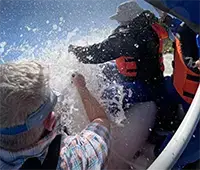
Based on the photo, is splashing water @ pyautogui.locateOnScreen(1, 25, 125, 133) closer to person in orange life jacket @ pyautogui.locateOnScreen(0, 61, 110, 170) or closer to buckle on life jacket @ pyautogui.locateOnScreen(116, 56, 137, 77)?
buckle on life jacket @ pyautogui.locateOnScreen(116, 56, 137, 77)

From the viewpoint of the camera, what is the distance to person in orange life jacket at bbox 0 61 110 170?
1.15 m

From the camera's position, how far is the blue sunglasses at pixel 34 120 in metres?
1.16

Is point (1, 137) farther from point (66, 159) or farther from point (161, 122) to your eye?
point (161, 122)

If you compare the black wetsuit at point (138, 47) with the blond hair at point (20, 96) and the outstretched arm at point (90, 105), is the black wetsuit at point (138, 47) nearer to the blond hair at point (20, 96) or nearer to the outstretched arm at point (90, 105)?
the outstretched arm at point (90, 105)

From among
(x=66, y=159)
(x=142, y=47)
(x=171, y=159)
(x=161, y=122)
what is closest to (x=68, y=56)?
(x=142, y=47)

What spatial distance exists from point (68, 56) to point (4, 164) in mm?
989

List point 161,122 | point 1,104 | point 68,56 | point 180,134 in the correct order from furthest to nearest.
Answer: point 68,56, point 161,122, point 180,134, point 1,104

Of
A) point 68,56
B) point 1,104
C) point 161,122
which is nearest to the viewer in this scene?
point 1,104

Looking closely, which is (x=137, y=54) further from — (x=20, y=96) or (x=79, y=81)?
(x=20, y=96)

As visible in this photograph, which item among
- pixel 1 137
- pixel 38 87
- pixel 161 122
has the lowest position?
pixel 161 122

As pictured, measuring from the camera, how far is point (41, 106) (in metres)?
1.20

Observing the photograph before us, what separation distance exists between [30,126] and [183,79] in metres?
0.79

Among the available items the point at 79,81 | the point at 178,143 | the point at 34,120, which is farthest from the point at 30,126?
the point at 79,81

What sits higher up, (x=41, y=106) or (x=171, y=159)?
(x=41, y=106)
